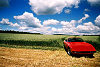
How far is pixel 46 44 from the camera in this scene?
34.1ft

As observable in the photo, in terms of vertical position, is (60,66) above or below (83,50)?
below

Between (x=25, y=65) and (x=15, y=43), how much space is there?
26.2 feet

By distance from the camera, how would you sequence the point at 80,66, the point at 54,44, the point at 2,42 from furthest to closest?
the point at 2,42
the point at 54,44
the point at 80,66

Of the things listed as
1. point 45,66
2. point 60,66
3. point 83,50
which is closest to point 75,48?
point 83,50

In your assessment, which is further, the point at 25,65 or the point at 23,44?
the point at 23,44

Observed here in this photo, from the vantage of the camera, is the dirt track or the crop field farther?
the crop field

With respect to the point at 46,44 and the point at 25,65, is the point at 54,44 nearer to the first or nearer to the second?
the point at 46,44

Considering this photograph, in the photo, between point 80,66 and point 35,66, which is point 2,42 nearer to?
point 35,66

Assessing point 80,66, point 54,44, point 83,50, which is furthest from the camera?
point 54,44

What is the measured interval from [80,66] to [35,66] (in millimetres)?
2655

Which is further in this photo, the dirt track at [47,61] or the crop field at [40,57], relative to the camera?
the crop field at [40,57]

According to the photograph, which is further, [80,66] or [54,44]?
[54,44]

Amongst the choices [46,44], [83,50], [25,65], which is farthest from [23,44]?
[83,50]

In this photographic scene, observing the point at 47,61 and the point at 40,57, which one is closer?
the point at 47,61
